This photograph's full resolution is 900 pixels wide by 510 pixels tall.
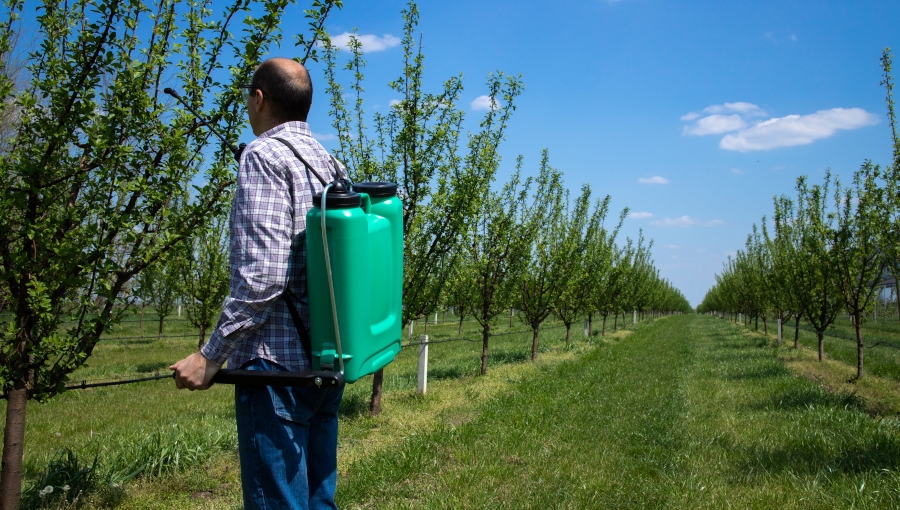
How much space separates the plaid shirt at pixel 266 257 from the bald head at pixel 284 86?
5.3 inches

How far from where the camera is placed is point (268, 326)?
1.87m

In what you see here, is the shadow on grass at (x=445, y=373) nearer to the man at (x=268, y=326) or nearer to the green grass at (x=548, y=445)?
the green grass at (x=548, y=445)

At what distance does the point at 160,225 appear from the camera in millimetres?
3846

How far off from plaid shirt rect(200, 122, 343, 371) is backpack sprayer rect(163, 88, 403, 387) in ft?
0.16

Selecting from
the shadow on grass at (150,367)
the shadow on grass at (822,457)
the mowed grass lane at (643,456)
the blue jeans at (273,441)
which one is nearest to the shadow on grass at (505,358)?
the mowed grass lane at (643,456)

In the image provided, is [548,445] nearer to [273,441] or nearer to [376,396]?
[376,396]

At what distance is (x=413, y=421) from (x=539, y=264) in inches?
324

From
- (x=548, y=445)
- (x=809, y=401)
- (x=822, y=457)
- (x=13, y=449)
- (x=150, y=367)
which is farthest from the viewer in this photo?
(x=150, y=367)

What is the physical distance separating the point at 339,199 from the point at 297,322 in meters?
0.45

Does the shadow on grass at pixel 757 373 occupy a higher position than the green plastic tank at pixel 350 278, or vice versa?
the green plastic tank at pixel 350 278

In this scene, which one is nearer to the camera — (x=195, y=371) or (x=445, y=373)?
(x=195, y=371)

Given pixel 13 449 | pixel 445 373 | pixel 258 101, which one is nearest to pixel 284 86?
pixel 258 101

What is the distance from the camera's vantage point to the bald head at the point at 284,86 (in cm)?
204

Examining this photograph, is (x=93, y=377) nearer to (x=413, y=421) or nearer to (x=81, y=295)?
(x=413, y=421)
